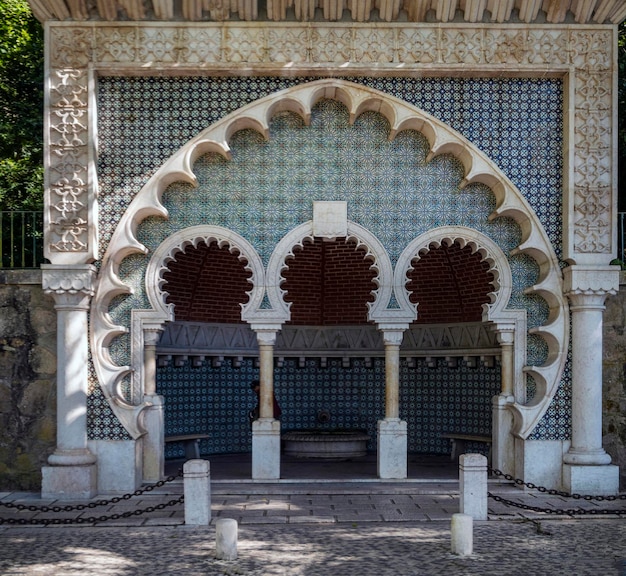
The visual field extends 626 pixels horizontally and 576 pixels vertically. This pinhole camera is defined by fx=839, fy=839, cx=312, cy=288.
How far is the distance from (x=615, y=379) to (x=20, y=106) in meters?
11.7

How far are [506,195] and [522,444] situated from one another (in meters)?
3.06

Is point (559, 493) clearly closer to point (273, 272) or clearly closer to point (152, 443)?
point (273, 272)

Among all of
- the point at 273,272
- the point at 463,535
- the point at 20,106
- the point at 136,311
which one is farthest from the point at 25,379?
the point at 20,106

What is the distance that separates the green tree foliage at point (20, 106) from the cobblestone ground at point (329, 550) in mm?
9563

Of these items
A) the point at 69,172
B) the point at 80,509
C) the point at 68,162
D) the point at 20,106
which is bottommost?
the point at 80,509

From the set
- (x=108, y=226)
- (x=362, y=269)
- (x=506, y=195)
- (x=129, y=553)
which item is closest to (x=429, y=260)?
(x=362, y=269)

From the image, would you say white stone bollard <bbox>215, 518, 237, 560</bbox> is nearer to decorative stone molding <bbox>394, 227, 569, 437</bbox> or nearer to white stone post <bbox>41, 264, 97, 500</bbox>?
white stone post <bbox>41, 264, 97, 500</bbox>

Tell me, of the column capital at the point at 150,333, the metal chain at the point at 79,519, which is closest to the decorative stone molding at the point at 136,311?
the column capital at the point at 150,333

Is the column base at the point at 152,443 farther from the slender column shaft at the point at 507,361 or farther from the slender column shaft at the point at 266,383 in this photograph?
the slender column shaft at the point at 507,361

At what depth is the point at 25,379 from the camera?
1019 centimetres

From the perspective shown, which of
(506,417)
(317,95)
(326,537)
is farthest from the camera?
(506,417)

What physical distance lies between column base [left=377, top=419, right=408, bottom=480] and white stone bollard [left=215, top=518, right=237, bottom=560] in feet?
12.2

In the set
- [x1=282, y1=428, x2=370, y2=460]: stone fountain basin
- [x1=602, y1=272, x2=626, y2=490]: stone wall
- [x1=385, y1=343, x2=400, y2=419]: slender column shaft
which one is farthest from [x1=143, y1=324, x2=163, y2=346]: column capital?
[x1=602, y1=272, x2=626, y2=490]: stone wall

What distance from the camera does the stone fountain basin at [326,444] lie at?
13.0m
